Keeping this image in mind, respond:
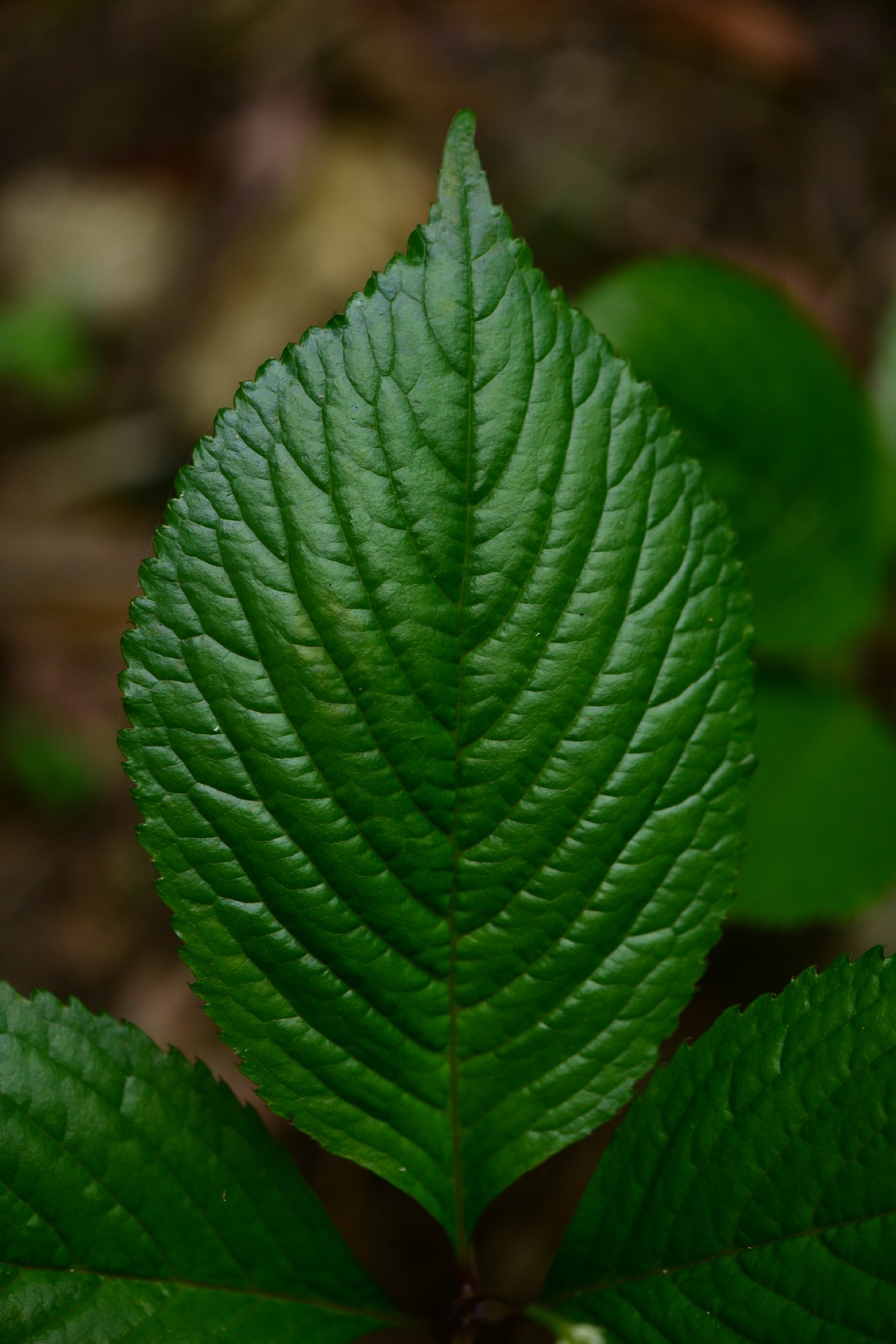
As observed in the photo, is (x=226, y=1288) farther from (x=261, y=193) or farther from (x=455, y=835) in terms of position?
(x=261, y=193)

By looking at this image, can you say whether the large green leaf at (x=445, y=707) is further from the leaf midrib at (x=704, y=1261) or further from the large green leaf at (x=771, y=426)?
the large green leaf at (x=771, y=426)

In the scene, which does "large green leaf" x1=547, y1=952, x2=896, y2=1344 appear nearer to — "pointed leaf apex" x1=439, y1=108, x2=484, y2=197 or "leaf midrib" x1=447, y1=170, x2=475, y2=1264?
"leaf midrib" x1=447, y1=170, x2=475, y2=1264

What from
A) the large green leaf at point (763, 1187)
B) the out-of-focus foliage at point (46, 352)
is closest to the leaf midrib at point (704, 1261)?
the large green leaf at point (763, 1187)

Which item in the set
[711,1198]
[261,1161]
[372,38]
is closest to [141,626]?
[261,1161]

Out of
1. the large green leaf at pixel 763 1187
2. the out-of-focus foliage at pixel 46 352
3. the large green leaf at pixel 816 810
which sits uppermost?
the out-of-focus foliage at pixel 46 352

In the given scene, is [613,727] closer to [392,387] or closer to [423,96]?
[392,387]

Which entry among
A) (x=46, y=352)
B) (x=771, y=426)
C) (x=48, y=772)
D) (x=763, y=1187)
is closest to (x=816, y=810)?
(x=771, y=426)

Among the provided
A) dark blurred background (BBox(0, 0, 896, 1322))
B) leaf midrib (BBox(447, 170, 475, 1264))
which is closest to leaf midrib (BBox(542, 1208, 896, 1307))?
leaf midrib (BBox(447, 170, 475, 1264))
